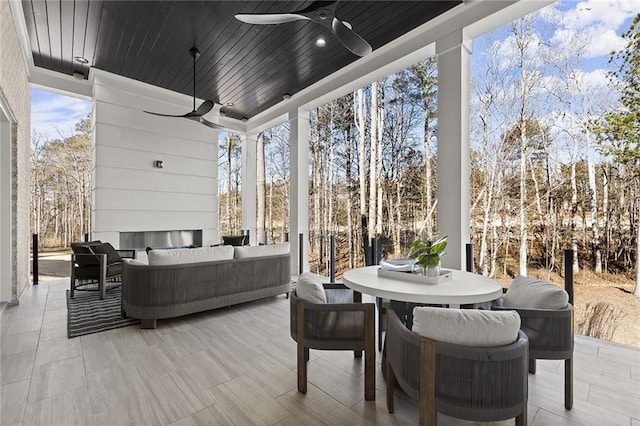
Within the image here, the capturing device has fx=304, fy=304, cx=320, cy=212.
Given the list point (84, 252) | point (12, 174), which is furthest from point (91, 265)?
point (12, 174)

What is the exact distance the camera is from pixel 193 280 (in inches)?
126

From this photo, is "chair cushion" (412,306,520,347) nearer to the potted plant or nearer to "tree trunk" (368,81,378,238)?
Result: the potted plant

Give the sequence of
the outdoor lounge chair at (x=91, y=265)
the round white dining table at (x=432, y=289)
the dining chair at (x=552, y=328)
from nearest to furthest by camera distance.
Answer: the round white dining table at (x=432, y=289) → the dining chair at (x=552, y=328) → the outdoor lounge chair at (x=91, y=265)

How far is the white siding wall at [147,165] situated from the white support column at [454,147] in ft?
15.5

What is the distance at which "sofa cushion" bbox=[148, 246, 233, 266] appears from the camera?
9.95 ft

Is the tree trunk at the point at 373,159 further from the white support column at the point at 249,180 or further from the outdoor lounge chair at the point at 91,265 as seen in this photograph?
the outdoor lounge chair at the point at 91,265

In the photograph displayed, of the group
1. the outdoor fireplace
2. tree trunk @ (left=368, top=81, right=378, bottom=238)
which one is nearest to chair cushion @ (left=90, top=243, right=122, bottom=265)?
the outdoor fireplace

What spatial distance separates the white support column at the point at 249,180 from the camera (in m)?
7.41

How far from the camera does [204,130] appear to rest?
20.8 ft

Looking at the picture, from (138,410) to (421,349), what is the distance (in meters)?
1.63

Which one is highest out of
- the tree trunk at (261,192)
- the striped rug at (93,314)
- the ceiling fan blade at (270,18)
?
the ceiling fan blade at (270,18)

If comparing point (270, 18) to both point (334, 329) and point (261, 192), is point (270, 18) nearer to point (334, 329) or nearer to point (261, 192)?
point (334, 329)

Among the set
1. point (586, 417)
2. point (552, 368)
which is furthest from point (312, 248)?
point (586, 417)

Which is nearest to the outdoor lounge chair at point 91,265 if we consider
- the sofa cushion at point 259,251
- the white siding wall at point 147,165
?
the white siding wall at point 147,165
